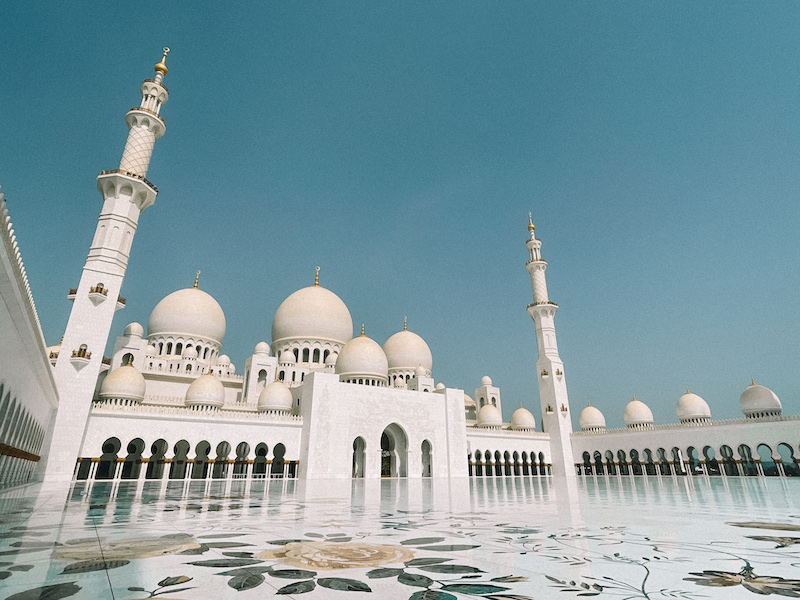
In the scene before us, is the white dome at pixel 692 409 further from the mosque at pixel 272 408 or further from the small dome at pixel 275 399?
the small dome at pixel 275 399

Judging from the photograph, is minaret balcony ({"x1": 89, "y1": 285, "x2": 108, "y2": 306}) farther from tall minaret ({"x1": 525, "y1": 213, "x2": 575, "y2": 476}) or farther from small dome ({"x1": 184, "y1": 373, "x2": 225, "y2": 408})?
tall minaret ({"x1": 525, "y1": 213, "x2": 575, "y2": 476})

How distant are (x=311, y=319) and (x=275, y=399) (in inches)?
309

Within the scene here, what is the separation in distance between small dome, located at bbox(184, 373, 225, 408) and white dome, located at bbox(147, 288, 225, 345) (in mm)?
6622

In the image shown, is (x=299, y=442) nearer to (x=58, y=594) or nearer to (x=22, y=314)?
(x=22, y=314)

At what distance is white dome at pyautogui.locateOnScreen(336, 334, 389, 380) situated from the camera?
86.4 feet

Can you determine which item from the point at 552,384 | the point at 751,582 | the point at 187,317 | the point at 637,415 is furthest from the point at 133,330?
the point at 637,415

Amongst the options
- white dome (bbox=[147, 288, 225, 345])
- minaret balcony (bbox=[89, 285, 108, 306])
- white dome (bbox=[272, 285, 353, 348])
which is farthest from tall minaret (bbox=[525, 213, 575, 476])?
minaret balcony (bbox=[89, 285, 108, 306])

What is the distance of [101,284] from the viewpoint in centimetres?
1822

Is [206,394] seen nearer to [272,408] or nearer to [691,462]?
[272,408]

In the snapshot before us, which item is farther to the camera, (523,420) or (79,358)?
(523,420)

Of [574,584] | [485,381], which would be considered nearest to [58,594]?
[574,584]

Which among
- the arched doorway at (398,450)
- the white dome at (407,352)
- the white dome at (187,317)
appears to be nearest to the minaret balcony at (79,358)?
the white dome at (187,317)

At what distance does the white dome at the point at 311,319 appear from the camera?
30.1 meters

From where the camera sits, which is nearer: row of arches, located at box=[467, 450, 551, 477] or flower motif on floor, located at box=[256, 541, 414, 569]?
flower motif on floor, located at box=[256, 541, 414, 569]
